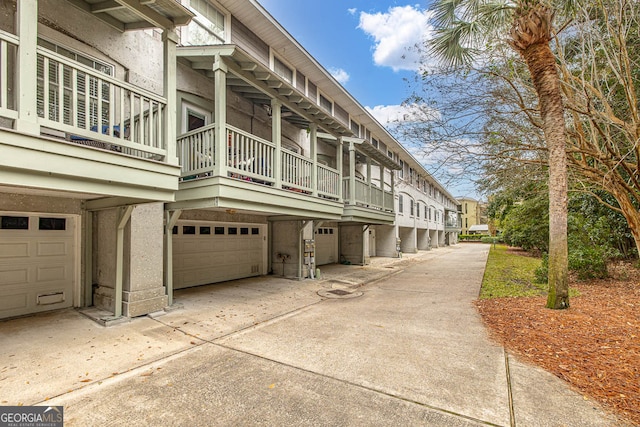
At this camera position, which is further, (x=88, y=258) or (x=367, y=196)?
(x=367, y=196)

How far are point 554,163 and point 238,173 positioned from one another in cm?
632

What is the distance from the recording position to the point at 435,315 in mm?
6422

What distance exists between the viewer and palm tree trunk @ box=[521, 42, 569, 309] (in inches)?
236

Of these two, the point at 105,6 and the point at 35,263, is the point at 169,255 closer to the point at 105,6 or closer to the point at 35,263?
the point at 35,263

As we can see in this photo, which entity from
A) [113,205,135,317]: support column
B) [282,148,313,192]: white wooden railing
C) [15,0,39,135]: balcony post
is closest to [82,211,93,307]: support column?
[113,205,135,317]: support column

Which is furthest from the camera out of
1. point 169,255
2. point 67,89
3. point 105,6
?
point 169,255

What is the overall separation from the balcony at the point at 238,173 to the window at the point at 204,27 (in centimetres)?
315

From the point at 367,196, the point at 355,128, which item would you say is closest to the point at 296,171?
the point at 367,196

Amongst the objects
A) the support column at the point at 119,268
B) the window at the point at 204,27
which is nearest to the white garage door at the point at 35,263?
the support column at the point at 119,268

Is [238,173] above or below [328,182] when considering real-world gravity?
below

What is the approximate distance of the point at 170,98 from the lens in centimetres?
502

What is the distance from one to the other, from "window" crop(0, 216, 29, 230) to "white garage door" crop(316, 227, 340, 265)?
10218mm

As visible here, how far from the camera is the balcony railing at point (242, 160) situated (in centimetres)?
589

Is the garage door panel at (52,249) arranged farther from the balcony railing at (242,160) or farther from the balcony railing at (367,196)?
the balcony railing at (367,196)
